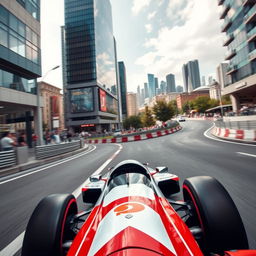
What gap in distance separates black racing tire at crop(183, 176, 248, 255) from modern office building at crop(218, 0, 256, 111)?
2910 centimetres

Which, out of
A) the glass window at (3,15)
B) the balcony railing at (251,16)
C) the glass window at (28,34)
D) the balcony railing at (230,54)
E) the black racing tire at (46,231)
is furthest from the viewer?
the balcony railing at (230,54)

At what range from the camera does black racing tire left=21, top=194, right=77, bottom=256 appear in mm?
1149

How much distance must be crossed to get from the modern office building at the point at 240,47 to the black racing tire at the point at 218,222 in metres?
29.1

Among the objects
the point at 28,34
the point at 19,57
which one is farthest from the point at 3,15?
the point at 19,57

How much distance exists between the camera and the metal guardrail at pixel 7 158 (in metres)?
5.89

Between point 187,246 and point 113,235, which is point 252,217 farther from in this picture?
point 113,235

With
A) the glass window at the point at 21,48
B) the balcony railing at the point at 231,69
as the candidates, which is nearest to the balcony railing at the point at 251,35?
the balcony railing at the point at 231,69

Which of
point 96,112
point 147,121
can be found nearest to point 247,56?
point 147,121

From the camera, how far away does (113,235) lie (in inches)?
34.7

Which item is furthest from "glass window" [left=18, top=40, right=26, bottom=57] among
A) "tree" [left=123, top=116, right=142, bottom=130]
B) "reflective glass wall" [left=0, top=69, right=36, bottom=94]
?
"tree" [left=123, top=116, right=142, bottom=130]

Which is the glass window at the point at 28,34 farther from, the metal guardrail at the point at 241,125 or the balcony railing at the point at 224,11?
the balcony railing at the point at 224,11

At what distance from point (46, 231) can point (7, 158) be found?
659 centimetres

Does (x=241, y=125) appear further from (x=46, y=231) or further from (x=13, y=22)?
(x=13, y=22)

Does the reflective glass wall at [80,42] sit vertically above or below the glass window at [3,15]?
above
